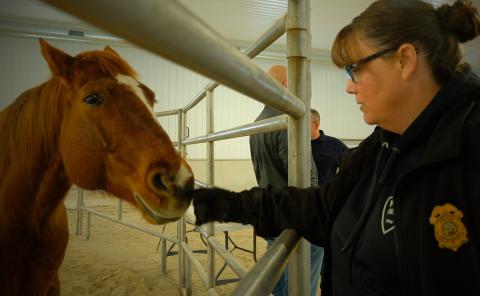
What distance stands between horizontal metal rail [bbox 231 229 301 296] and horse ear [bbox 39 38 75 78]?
0.97 metres

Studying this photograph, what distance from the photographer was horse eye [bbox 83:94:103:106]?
108 centimetres

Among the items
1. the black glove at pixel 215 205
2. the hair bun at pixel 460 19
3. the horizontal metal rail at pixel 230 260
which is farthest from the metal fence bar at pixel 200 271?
the hair bun at pixel 460 19

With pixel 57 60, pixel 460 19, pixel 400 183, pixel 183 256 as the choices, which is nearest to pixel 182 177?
pixel 400 183

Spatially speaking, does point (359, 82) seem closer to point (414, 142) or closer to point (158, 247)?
point (414, 142)

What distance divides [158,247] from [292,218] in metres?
3.91

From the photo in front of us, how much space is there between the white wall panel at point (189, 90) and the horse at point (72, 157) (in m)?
4.33

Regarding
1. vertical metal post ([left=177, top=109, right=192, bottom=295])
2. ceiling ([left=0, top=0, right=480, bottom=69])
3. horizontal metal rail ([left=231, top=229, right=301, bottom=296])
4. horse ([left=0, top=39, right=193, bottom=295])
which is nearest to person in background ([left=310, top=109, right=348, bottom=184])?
vertical metal post ([left=177, top=109, right=192, bottom=295])

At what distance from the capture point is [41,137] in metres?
1.23

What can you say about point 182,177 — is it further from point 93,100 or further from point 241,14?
point 241,14

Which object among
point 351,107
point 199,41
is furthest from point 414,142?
point 351,107

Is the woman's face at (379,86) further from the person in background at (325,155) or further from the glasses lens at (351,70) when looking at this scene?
the person in background at (325,155)

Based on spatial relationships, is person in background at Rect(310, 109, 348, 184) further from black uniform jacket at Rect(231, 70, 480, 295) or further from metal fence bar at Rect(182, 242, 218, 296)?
black uniform jacket at Rect(231, 70, 480, 295)

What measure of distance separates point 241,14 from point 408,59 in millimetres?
7185

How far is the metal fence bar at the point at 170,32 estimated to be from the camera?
0.74 ft
